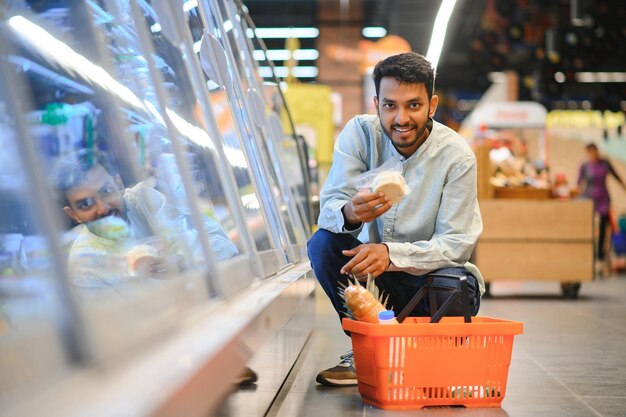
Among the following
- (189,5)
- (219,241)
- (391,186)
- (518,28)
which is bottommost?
(219,241)

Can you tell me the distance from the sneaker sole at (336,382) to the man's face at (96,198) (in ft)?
5.89

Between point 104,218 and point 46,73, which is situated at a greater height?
point 46,73

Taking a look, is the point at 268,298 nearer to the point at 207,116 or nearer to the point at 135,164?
the point at 207,116

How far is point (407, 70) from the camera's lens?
299 centimetres

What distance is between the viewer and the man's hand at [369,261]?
2.83 meters

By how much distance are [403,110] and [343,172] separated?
0.34 meters

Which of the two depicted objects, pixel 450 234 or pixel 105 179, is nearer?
pixel 105 179

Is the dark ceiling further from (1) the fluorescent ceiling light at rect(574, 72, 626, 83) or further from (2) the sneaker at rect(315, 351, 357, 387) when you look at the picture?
(2) the sneaker at rect(315, 351, 357, 387)

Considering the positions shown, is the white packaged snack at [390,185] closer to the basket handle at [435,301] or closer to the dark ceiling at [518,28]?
the basket handle at [435,301]

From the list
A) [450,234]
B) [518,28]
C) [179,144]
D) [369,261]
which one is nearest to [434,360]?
[369,261]

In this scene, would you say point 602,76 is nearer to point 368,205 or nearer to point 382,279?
point 382,279

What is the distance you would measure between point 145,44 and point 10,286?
40.3 inches

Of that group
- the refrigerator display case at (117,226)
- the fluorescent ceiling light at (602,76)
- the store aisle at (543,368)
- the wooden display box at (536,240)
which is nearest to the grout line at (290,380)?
the store aisle at (543,368)

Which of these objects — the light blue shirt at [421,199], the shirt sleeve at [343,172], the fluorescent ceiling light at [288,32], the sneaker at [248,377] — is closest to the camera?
the sneaker at [248,377]
